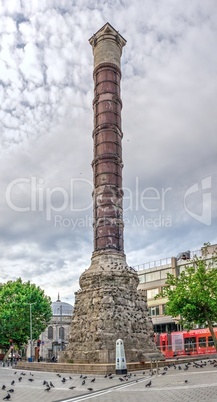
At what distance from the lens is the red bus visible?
121 feet

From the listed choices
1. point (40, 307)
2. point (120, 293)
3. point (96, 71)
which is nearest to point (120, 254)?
point (120, 293)

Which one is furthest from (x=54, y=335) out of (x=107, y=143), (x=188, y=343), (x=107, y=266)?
(x=107, y=143)

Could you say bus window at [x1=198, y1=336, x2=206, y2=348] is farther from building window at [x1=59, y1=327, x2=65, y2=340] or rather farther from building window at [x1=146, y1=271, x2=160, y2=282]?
building window at [x1=59, y1=327, x2=65, y2=340]

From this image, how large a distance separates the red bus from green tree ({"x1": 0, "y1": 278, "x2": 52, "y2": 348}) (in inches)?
514

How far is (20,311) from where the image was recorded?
4534 centimetres

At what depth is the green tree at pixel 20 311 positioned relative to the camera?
148ft

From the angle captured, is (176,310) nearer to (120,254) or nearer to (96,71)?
(120,254)

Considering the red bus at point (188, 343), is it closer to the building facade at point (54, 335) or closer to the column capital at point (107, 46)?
the column capital at point (107, 46)

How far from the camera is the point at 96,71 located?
35.3 metres

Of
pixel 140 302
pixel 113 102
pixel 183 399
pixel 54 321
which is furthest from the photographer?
pixel 54 321

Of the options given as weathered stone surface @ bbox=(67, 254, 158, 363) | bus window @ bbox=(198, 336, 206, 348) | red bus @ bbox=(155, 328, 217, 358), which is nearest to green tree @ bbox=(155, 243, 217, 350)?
weathered stone surface @ bbox=(67, 254, 158, 363)

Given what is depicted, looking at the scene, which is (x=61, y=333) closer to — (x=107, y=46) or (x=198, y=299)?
(x=198, y=299)

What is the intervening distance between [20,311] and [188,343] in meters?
17.5

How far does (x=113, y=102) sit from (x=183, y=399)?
1057 inches
